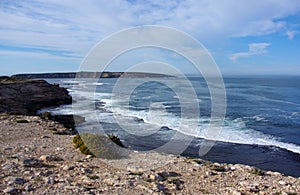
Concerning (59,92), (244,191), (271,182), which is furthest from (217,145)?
(59,92)

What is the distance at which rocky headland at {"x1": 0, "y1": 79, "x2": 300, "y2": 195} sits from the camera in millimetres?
7289

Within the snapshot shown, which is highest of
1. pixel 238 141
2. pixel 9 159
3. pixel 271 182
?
pixel 9 159

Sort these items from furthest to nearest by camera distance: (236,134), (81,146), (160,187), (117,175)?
(236,134) < (81,146) < (117,175) < (160,187)

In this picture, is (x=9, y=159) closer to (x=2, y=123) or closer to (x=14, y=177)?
(x=14, y=177)

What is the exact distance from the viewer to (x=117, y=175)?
27.7ft

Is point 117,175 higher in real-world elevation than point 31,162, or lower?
lower

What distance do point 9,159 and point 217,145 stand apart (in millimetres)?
13814

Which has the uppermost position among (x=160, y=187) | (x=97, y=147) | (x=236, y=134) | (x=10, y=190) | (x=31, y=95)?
(x=31, y=95)

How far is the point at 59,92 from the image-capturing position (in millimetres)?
49562

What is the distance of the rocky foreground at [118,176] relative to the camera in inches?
287

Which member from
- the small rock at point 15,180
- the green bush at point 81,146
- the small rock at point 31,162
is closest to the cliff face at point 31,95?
the green bush at point 81,146

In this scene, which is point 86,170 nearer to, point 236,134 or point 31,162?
point 31,162

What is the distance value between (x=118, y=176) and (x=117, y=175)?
118 mm

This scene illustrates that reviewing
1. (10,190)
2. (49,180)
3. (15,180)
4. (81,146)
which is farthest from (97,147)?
(10,190)
